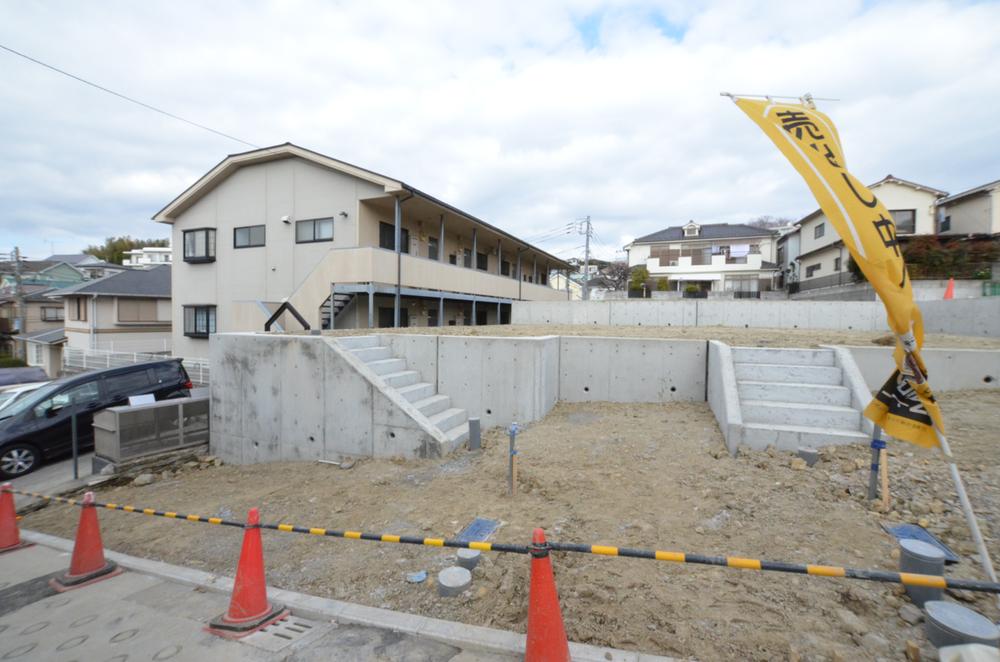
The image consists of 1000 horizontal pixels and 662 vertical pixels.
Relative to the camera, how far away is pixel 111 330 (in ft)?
70.1

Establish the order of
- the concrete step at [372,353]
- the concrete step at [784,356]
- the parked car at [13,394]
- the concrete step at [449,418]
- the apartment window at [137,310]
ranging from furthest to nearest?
the apartment window at [137,310] → the parked car at [13,394] → the concrete step at [372,353] → the concrete step at [449,418] → the concrete step at [784,356]

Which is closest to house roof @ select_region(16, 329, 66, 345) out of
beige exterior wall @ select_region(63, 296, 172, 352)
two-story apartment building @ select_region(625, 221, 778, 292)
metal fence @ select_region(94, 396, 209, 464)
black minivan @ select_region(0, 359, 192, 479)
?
beige exterior wall @ select_region(63, 296, 172, 352)

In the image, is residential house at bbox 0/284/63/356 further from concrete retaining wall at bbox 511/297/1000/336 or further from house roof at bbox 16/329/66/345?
concrete retaining wall at bbox 511/297/1000/336

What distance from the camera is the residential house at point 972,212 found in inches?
798

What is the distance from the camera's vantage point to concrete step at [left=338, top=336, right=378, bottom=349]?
24.7 ft

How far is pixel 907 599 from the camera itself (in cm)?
269

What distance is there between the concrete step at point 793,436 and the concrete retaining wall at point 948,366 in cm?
198

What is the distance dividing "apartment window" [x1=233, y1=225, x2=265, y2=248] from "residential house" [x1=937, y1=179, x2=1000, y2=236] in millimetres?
31632

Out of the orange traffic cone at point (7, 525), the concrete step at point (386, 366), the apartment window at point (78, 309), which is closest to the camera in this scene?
the orange traffic cone at point (7, 525)

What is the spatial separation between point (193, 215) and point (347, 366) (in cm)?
1492

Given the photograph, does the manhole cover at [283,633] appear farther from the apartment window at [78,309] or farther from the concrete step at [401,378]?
the apartment window at [78,309]

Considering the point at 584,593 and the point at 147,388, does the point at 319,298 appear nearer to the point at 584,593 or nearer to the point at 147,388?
the point at 147,388

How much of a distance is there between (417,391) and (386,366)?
2.52ft

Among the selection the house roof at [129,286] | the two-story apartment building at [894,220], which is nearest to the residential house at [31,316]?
the house roof at [129,286]
